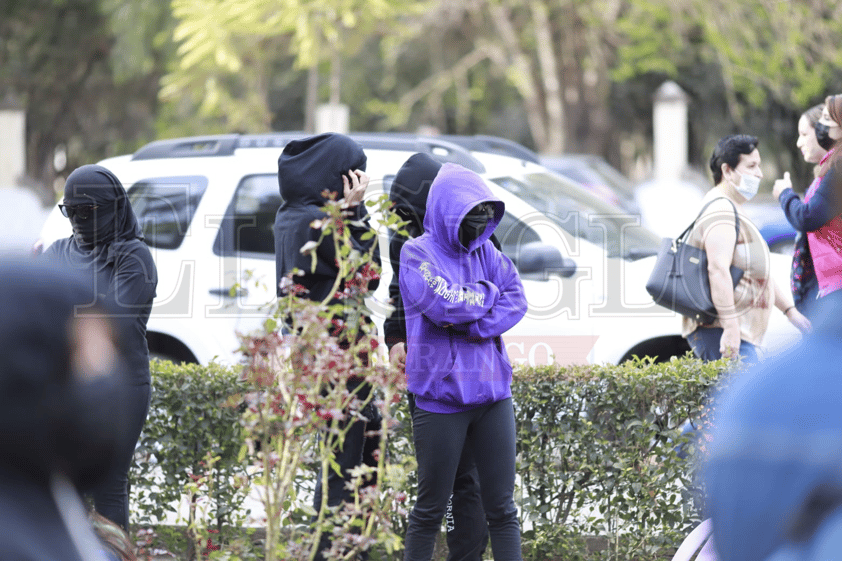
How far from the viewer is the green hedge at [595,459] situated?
4832 mm

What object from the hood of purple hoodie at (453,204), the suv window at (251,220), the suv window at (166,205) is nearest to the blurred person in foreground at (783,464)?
the hood of purple hoodie at (453,204)

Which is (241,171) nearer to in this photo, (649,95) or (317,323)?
(317,323)

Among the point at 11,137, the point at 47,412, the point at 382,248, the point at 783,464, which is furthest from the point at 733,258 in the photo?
the point at 11,137

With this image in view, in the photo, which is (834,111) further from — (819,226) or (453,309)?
(453,309)

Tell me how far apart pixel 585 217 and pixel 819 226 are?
235cm

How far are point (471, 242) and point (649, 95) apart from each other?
79.7 ft

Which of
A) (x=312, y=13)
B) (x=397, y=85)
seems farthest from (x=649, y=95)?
(x=312, y=13)

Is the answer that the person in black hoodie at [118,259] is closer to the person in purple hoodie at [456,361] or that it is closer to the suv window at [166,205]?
the person in purple hoodie at [456,361]

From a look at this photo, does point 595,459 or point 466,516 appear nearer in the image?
point 466,516

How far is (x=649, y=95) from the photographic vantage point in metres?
27.3

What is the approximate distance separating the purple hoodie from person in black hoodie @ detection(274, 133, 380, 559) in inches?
16.1

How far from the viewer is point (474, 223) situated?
13.8ft

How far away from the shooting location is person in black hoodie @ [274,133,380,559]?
446 cm

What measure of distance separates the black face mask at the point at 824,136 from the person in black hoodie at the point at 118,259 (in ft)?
11.4
